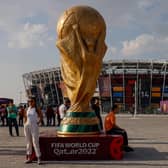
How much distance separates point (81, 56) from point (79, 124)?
6.97ft

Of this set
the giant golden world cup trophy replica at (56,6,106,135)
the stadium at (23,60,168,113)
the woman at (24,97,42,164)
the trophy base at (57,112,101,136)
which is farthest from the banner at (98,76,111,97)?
the woman at (24,97,42,164)

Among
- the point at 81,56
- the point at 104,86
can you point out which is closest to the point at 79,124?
the point at 81,56

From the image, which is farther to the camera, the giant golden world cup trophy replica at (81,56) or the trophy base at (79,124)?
the giant golden world cup trophy replica at (81,56)

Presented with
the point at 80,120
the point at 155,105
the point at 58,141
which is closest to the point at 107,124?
the point at 80,120

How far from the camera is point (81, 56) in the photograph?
13.2m

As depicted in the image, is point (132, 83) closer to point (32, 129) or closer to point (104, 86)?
point (104, 86)

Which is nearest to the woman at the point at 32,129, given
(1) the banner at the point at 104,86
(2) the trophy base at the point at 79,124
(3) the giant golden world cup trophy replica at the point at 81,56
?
(2) the trophy base at the point at 79,124

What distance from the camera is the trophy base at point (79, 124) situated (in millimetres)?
12805

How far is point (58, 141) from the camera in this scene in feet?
39.1

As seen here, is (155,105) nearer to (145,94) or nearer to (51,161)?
(145,94)

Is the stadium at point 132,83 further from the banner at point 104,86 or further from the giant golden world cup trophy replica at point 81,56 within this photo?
the giant golden world cup trophy replica at point 81,56

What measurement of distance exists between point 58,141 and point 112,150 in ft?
5.07

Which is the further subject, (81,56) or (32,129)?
(81,56)

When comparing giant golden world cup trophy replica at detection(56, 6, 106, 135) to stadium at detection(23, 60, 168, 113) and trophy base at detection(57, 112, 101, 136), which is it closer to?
trophy base at detection(57, 112, 101, 136)
